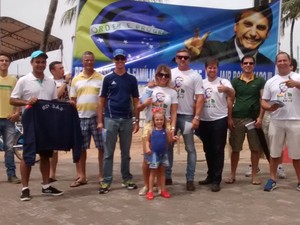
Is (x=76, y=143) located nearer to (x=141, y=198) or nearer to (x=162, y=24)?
(x=141, y=198)

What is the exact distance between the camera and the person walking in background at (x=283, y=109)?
222 inches

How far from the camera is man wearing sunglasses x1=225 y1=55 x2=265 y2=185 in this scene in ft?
19.8

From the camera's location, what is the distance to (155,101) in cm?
558

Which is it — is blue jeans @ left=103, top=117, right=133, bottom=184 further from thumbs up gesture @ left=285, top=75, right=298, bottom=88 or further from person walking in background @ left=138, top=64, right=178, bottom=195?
thumbs up gesture @ left=285, top=75, right=298, bottom=88

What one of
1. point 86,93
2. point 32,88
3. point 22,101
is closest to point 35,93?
point 32,88

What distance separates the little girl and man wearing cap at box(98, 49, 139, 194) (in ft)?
1.50

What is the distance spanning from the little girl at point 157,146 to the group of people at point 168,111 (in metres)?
0.01

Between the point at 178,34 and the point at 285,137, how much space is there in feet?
8.58

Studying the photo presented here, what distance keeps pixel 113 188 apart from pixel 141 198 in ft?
2.33

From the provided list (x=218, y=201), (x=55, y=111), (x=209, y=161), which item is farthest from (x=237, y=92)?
(x=55, y=111)

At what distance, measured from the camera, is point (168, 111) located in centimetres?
561

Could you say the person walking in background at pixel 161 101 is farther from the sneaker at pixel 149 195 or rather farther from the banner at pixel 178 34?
the banner at pixel 178 34

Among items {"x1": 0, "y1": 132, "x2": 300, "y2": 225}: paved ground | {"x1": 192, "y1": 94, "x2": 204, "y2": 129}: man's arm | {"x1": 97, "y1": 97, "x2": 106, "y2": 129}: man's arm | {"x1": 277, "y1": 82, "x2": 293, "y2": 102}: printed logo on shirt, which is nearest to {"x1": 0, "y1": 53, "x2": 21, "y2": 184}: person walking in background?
{"x1": 0, "y1": 132, "x2": 300, "y2": 225}: paved ground

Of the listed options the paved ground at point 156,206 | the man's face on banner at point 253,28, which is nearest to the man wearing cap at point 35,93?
the paved ground at point 156,206
